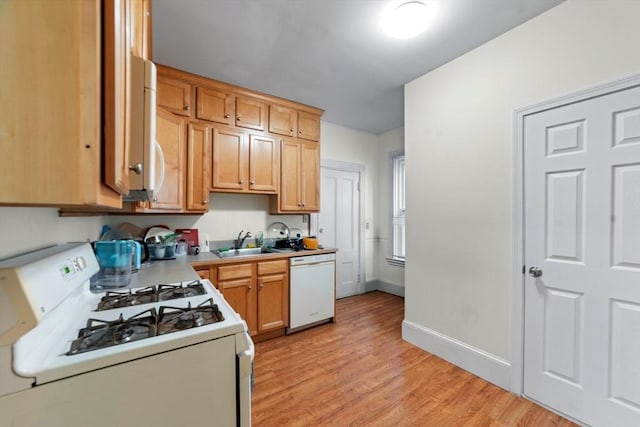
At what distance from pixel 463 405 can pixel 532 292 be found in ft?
2.98

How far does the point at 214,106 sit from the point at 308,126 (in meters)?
1.12

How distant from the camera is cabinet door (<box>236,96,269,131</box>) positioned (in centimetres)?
286

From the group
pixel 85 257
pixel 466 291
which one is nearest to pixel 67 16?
pixel 85 257

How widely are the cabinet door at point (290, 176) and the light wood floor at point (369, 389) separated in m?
1.47

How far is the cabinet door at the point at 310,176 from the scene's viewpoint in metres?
3.29

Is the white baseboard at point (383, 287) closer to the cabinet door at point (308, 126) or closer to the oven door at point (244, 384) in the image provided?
the cabinet door at point (308, 126)

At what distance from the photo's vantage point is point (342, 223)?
4.16 metres

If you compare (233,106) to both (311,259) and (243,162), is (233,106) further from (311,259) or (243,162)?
(311,259)

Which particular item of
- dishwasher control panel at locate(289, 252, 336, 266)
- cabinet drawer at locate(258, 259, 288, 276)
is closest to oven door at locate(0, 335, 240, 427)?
cabinet drawer at locate(258, 259, 288, 276)

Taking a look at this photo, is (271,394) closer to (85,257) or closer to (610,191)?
(85,257)

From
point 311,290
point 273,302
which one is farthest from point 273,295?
point 311,290

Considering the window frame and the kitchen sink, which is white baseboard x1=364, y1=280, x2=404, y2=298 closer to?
the window frame

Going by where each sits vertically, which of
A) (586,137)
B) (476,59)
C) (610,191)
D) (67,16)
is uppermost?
(476,59)

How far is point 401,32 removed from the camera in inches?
74.6
